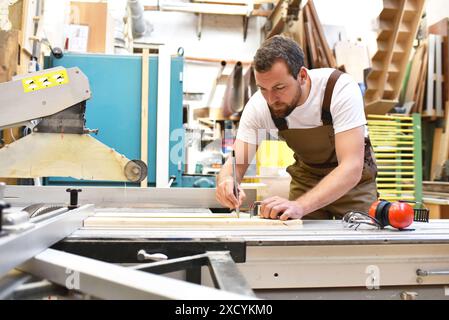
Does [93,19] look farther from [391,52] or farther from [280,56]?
[391,52]

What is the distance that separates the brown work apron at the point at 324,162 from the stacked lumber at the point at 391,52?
7.95 ft

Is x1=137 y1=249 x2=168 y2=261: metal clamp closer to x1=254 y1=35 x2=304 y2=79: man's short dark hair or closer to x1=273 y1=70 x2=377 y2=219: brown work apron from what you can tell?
x1=254 y1=35 x2=304 y2=79: man's short dark hair

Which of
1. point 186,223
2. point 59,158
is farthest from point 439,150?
point 59,158

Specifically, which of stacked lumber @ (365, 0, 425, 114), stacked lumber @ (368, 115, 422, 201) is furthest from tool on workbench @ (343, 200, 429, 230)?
stacked lumber @ (365, 0, 425, 114)

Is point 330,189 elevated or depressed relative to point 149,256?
elevated

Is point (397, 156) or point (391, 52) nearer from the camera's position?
point (397, 156)

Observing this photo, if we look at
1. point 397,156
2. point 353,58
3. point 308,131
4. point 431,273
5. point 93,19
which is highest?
point 93,19

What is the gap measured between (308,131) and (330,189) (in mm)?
436

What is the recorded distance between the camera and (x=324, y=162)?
6.22 ft

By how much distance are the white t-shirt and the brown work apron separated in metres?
0.04
